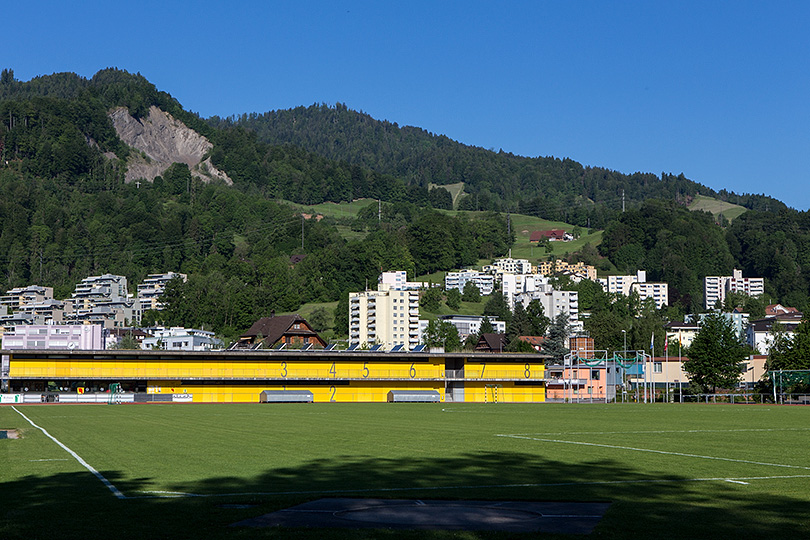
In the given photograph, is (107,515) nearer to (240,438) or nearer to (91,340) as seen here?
(240,438)

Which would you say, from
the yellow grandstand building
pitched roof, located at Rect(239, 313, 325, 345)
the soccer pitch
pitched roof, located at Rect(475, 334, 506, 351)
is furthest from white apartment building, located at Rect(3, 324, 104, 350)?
the soccer pitch

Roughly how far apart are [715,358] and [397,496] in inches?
3535

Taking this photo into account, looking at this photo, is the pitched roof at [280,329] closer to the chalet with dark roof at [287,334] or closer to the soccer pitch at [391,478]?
the chalet with dark roof at [287,334]

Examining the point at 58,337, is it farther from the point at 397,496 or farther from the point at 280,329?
the point at 397,496

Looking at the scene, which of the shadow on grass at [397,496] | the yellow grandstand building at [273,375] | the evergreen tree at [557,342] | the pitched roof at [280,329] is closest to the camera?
the shadow on grass at [397,496]

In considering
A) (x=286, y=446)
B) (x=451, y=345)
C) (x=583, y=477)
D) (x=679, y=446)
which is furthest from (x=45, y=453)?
(x=451, y=345)

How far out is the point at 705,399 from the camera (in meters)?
92.9

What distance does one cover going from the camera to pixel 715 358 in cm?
9962

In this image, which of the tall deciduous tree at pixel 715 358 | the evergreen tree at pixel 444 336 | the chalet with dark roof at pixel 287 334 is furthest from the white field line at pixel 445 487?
the evergreen tree at pixel 444 336

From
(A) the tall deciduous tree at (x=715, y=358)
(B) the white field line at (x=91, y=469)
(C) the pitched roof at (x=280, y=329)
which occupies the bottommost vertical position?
(B) the white field line at (x=91, y=469)

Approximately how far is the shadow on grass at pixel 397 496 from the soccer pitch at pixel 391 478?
0.11 feet

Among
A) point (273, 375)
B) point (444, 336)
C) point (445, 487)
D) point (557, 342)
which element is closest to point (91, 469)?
point (445, 487)

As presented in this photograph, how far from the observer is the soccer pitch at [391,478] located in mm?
13375

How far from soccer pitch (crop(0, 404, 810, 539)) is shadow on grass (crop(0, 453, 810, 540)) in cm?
3
